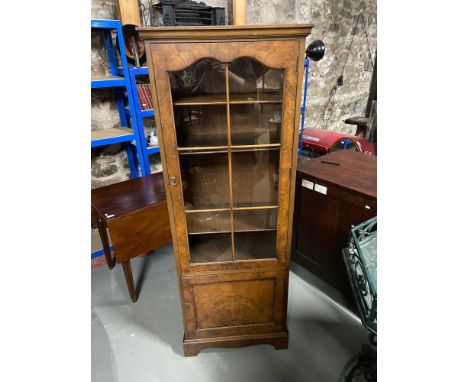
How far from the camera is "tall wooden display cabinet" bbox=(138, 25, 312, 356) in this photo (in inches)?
42.3

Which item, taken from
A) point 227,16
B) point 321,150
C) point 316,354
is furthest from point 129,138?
point 321,150

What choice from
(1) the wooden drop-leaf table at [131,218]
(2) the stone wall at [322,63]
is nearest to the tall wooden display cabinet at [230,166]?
(1) the wooden drop-leaf table at [131,218]

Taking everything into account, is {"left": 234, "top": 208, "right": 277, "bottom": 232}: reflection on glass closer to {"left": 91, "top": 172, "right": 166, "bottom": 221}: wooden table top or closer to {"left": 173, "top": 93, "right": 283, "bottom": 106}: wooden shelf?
{"left": 173, "top": 93, "right": 283, "bottom": 106}: wooden shelf

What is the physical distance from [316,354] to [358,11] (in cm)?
483

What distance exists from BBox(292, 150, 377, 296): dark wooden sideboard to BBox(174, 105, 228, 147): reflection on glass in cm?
91

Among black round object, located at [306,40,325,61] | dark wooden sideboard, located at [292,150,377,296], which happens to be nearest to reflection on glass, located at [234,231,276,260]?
dark wooden sideboard, located at [292,150,377,296]

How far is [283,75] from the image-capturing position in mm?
1135

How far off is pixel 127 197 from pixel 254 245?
1.02 meters

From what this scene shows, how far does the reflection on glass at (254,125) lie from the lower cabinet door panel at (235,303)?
718mm

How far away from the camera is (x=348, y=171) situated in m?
2.02

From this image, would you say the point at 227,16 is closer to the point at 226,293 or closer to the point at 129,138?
the point at 129,138

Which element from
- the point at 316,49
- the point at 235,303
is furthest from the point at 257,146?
the point at 316,49

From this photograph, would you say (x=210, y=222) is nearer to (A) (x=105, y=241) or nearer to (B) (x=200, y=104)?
(B) (x=200, y=104)

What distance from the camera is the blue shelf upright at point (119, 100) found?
2.04 meters
